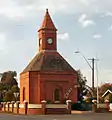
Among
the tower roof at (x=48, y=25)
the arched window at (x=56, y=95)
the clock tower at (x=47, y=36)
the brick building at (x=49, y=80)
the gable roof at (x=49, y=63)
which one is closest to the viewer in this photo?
the brick building at (x=49, y=80)

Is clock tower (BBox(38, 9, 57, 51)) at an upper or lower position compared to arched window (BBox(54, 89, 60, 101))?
upper

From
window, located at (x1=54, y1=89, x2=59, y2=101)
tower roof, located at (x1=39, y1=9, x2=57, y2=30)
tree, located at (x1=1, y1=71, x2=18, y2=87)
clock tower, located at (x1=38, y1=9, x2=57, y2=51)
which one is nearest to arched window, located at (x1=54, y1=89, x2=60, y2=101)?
window, located at (x1=54, y1=89, x2=59, y2=101)

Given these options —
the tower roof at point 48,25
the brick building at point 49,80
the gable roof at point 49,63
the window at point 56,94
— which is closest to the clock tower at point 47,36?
the tower roof at point 48,25

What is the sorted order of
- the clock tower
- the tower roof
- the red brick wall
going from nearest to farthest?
the red brick wall → the clock tower → the tower roof

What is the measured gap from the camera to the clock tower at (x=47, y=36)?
8038 cm

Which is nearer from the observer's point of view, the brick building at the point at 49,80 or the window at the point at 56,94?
the brick building at the point at 49,80

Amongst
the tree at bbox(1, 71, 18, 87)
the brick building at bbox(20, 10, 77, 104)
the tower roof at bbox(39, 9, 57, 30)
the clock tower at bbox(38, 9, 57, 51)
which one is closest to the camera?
the brick building at bbox(20, 10, 77, 104)

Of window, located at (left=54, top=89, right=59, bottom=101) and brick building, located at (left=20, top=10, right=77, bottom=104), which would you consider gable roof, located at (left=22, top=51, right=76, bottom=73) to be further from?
window, located at (left=54, top=89, right=59, bottom=101)

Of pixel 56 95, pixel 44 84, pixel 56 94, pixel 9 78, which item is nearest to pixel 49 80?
pixel 44 84

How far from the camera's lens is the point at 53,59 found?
252ft

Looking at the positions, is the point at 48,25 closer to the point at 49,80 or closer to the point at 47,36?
the point at 47,36

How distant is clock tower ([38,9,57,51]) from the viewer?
80.4m

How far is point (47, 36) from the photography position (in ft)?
266

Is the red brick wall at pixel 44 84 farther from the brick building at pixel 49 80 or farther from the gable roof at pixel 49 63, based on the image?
the gable roof at pixel 49 63
